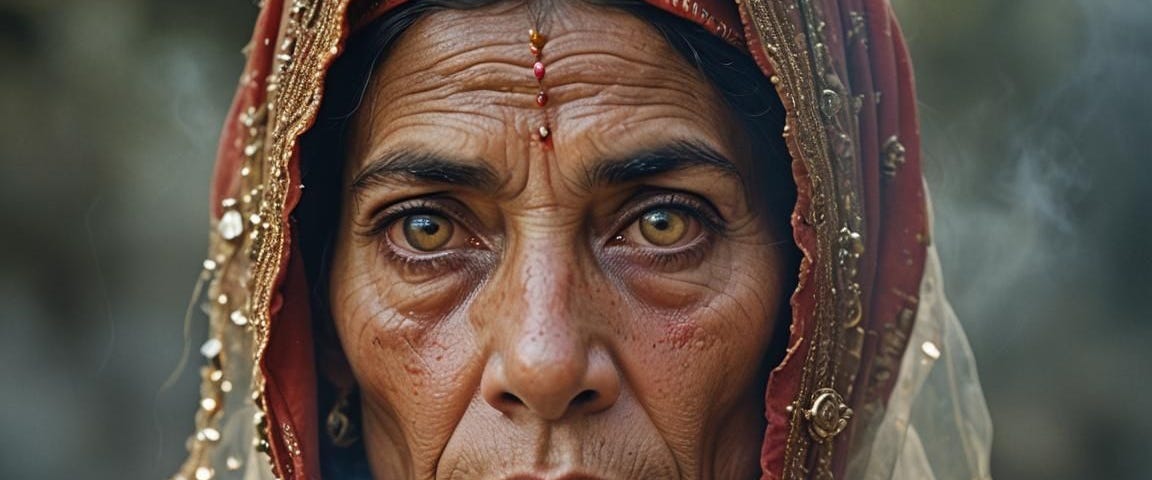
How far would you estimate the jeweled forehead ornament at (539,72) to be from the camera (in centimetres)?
293

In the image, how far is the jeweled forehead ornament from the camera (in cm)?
293

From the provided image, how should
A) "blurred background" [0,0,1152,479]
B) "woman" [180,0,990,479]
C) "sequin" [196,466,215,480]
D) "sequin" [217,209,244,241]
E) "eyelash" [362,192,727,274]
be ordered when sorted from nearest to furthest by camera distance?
"woman" [180,0,990,479] < "eyelash" [362,192,727,274] < "sequin" [217,209,244,241] < "sequin" [196,466,215,480] < "blurred background" [0,0,1152,479]

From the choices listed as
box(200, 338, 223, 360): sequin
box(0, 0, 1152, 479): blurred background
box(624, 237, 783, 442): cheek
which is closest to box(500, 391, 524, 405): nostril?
box(624, 237, 783, 442): cheek

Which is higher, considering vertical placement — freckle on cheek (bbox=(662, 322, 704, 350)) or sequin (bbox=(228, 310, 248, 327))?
sequin (bbox=(228, 310, 248, 327))

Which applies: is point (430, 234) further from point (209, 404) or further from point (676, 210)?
point (209, 404)

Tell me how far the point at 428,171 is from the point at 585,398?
1.86 feet

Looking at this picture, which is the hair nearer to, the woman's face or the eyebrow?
the woman's face

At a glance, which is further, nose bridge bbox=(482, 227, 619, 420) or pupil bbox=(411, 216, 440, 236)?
pupil bbox=(411, 216, 440, 236)

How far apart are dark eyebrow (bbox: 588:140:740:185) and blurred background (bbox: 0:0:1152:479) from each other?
8.91 ft

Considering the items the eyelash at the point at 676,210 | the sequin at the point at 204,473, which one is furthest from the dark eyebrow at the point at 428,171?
the sequin at the point at 204,473

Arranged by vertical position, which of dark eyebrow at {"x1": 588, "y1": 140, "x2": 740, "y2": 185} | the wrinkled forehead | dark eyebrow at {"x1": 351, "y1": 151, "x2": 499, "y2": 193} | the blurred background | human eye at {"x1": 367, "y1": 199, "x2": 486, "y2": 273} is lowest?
the blurred background

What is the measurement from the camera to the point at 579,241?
2.95 m

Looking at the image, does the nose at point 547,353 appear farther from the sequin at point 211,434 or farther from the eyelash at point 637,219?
the sequin at point 211,434

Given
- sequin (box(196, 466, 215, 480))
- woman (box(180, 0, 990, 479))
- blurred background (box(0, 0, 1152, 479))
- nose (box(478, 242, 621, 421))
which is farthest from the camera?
blurred background (box(0, 0, 1152, 479))
